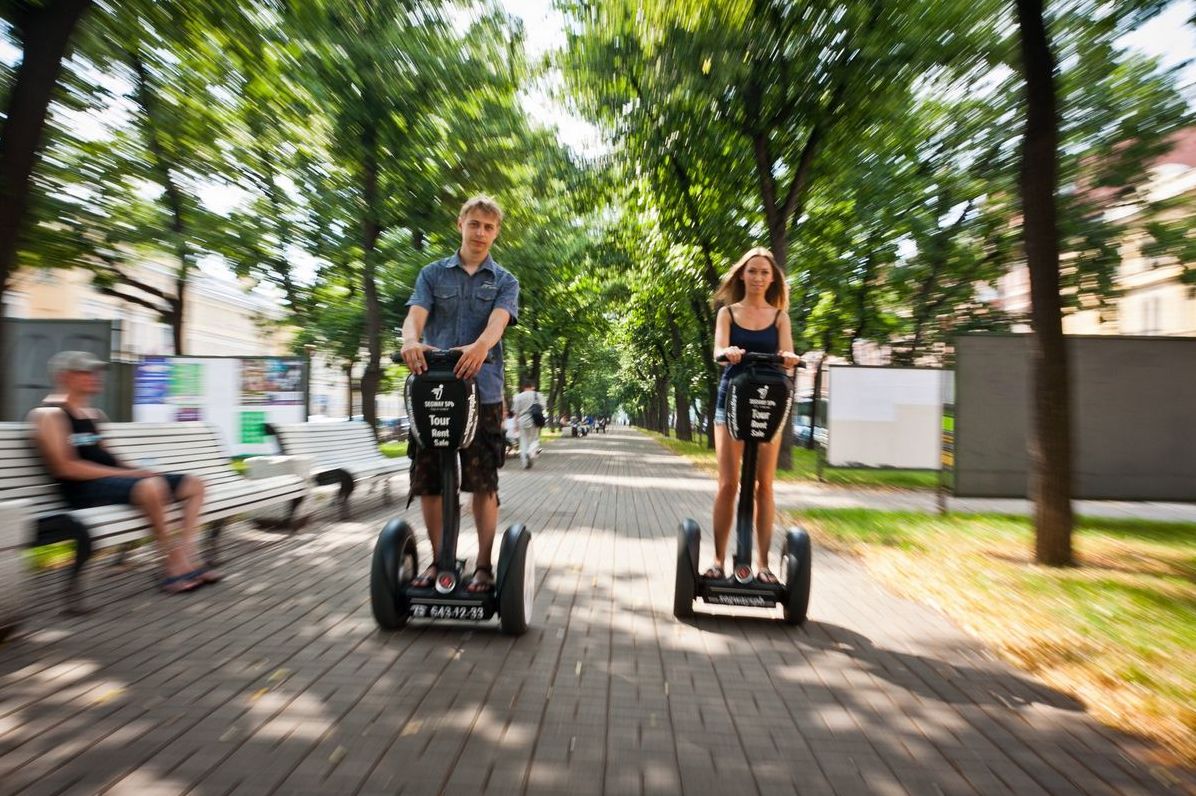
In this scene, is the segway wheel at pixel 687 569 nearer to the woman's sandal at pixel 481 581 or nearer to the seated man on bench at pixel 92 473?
the woman's sandal at pixel 481 581

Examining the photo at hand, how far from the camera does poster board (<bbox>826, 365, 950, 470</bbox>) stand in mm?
13281

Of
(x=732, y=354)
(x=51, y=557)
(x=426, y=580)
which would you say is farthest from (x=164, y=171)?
(x=732, y=354)

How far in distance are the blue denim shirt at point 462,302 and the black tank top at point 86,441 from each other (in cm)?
261

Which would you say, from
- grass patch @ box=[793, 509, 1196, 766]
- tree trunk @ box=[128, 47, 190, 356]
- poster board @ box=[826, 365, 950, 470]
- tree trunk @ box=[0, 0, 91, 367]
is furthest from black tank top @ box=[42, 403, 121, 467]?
poster board @ box=[826, 365, 950, 470]

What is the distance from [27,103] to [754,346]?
19.5ft

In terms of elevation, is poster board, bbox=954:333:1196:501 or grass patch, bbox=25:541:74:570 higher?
poster board, bbox=954:333:1196:501

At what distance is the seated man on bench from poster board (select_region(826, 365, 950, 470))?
10528mm

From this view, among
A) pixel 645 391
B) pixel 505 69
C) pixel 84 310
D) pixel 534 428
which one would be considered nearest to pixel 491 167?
pixel 505 69

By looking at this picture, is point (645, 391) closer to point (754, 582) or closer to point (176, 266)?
point (176, 266)

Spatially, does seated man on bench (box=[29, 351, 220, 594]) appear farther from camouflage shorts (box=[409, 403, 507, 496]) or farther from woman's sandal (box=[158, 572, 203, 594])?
camouflage shorts (box=[409, 403, 507, 496])

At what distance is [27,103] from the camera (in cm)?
631

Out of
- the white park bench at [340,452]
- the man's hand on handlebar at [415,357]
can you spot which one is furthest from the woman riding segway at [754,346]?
the white park bench at [340,452]

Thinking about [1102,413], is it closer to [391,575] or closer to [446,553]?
[446,553]

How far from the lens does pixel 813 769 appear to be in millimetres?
2832
